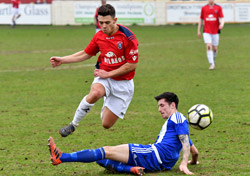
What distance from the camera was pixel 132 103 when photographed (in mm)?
12336

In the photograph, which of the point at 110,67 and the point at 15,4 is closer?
the point at 110,67

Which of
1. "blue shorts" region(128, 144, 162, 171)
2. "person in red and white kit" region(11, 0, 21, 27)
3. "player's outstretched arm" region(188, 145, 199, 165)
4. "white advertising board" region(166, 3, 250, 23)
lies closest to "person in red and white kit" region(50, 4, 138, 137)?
"blue shorts" region(128, 144, 162, 171)

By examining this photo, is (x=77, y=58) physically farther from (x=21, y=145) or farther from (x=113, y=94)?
(x=21, y=145)

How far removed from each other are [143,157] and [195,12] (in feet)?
113

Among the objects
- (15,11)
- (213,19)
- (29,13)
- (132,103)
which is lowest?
(132,103)

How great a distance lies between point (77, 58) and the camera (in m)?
8.32

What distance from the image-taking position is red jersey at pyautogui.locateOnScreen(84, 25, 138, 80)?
780cm

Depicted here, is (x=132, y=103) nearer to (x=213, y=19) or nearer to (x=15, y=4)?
(x=213, y=19)

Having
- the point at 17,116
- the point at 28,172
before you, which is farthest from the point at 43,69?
the point at 28,172

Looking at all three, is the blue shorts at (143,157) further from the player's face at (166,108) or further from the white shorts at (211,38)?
the white shorts at (211,38)

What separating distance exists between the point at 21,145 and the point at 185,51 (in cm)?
1628

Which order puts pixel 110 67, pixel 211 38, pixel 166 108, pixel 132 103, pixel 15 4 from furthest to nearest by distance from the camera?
pixel 15 4
pixel 211 38
pixel 132 103
pixel 110 67
pixel 166 108

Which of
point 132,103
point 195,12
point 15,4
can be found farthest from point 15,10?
point 132,103

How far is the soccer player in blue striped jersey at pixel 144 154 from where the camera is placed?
6453 mm
